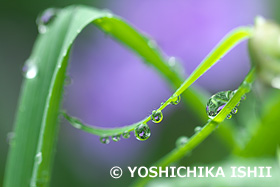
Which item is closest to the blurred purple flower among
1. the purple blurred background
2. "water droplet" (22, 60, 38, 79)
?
the purple blurred background

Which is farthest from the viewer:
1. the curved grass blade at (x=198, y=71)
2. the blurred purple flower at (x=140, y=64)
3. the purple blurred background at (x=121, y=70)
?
the blurred purple flower at (x=140, y=64)

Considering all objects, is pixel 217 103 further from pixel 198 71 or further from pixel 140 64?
pixel 140 64

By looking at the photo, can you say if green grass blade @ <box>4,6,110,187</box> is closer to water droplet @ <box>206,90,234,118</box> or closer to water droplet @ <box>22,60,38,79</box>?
water droplet @ <box>22,60,38,79</box>

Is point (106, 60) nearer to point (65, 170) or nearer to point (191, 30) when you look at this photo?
point (191, 30)

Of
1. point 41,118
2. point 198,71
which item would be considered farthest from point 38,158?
point 198,71

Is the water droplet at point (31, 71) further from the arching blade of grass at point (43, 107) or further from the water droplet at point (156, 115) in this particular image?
the water droplet at point (156, 115)

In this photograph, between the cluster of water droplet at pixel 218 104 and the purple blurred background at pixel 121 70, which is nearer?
the cluster of water droplet at pixel 218 104

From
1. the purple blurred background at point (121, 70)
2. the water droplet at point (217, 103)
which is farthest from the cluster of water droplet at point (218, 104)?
the purple blurred background at point (121, 70)

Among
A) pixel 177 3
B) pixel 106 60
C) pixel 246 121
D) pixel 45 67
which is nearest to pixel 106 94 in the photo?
pixel 106 60

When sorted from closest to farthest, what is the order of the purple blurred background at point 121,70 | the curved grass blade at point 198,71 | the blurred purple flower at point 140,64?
the curved grass blade at point 198,71 < the purple blurred background at point 121,70 < the blurred purple flower at point 140,64
